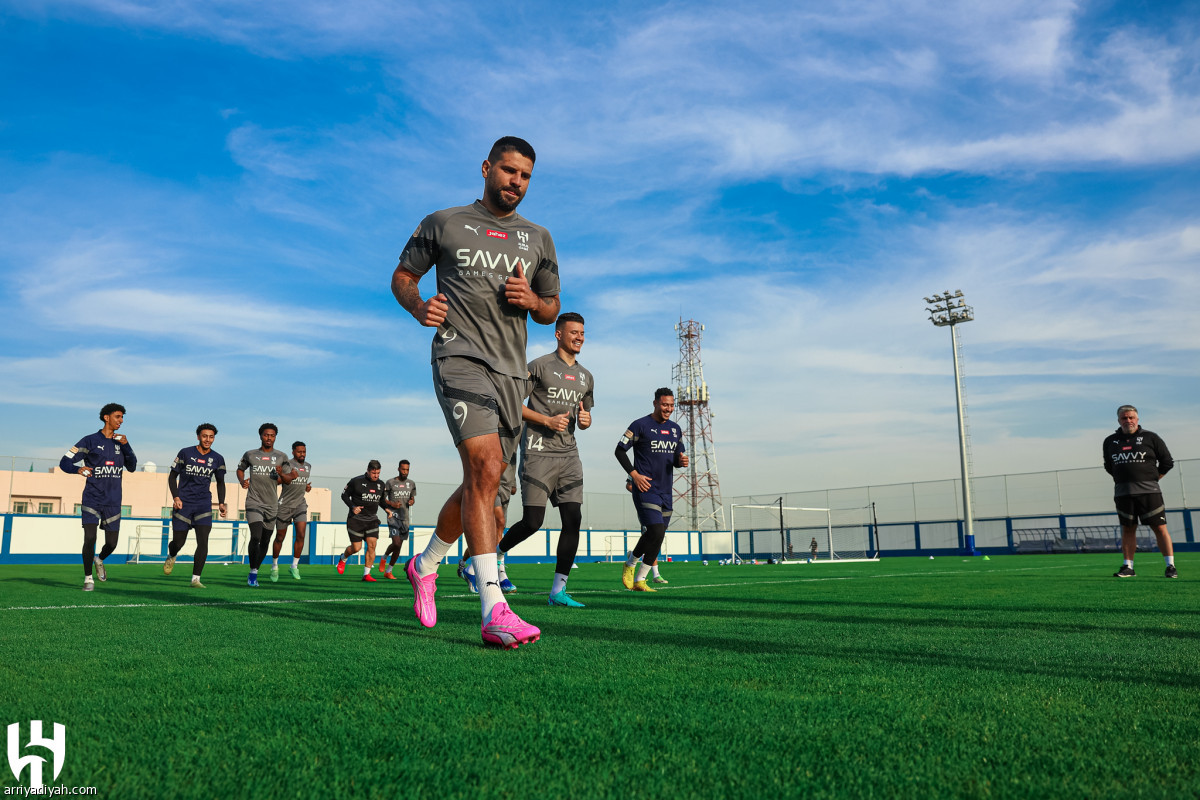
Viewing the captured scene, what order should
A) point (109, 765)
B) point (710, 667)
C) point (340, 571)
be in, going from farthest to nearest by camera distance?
point (340, 571) → point (710, 667) → point (109, 765)

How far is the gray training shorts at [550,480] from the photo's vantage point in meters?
7.28

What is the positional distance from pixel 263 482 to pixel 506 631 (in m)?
9.80

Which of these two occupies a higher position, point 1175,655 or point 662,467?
point 662,467

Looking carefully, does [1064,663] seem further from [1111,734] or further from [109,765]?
[109,765]

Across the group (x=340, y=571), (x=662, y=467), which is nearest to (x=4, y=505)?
(x=340, y=571)

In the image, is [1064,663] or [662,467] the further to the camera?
[662,467]

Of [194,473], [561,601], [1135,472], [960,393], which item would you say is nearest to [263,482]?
[194,473]

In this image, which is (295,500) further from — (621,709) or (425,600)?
(621,709)

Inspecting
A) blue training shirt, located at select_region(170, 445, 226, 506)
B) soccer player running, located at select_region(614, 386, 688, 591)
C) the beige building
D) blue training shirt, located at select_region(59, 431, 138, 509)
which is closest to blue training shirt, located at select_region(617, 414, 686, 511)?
soccer player running, located at select_region(614, 386, 688, 591)

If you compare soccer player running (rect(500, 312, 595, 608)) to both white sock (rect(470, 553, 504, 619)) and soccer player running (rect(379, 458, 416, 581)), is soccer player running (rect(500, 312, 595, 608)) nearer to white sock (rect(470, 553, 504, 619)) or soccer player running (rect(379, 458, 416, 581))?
white sock (rect(470, 553, 504, 619))

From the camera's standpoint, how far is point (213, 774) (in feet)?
4.96

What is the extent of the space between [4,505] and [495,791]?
4252cm

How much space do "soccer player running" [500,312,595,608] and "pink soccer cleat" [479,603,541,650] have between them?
3.76 m

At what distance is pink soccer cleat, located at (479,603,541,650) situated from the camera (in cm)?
329
